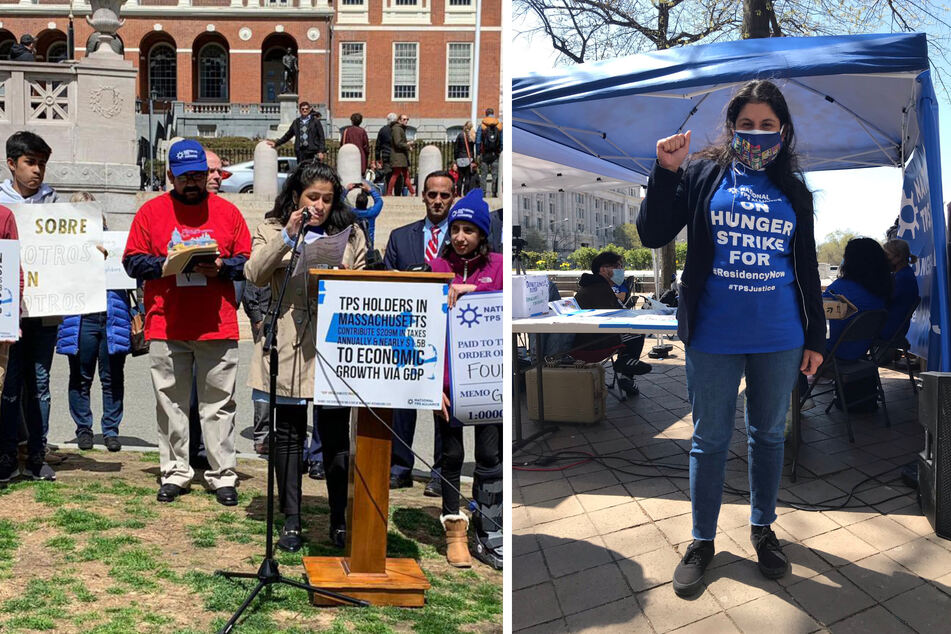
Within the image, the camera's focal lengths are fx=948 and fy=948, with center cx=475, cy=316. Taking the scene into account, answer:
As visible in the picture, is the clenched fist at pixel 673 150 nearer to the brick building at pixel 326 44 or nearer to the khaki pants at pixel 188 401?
the khaki pants at pixel 188 401

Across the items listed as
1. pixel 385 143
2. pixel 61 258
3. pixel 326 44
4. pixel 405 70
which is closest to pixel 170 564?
pixel 61 258

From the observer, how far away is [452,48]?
4272 centimetres

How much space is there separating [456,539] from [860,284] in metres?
2.73

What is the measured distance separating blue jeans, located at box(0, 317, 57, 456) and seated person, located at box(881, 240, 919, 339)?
4316mm

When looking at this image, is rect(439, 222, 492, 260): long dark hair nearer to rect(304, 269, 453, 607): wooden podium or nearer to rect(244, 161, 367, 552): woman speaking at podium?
rect(244, 161, 367, 552): woman speaking at podium

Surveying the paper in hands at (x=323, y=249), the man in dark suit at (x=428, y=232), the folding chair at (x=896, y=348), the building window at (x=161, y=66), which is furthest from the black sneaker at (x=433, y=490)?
the building window at (x=161, y=66)

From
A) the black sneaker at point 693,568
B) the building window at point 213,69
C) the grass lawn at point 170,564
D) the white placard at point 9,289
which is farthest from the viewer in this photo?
the building window at point 213,69

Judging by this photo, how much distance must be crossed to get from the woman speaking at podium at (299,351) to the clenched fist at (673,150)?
1348 millimetres

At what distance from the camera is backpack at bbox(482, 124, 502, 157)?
15.2 m

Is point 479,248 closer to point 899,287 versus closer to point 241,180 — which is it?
point 899,287

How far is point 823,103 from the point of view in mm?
4426

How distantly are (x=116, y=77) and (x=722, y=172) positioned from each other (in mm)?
12180

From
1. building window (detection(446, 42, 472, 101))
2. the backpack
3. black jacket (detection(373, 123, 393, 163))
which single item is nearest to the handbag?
the backpack

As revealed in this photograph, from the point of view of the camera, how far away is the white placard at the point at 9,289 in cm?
437
